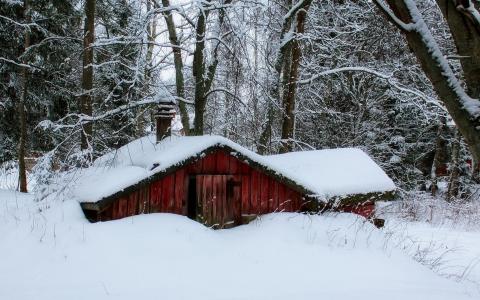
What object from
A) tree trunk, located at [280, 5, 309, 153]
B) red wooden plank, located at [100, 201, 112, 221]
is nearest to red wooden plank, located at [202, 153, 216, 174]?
red wooden plank, located at [100, 201, 112, 221]

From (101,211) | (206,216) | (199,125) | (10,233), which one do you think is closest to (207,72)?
(199,125)

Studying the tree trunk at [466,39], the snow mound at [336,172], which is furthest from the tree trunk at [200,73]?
the tree trunk at [466,39]

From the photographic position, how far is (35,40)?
614 inches

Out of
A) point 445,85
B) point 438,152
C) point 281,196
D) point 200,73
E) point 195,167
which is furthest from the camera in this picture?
point 438,152

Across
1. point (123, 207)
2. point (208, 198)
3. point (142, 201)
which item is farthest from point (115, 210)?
point (208, 198)

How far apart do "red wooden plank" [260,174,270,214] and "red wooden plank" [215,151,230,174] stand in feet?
2.74

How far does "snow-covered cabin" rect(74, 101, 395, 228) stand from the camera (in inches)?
293

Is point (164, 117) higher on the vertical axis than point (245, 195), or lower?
higher

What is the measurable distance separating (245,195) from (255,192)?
0.76 ft

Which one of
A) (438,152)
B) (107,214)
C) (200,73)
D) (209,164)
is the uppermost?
(200,73)

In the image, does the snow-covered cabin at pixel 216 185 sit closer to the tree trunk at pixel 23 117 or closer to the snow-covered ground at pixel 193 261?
the snow-covered ground at pixel 193 261

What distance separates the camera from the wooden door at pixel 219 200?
8141mm

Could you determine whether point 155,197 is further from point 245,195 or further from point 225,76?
point 225,76

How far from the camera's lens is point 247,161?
328 inches
